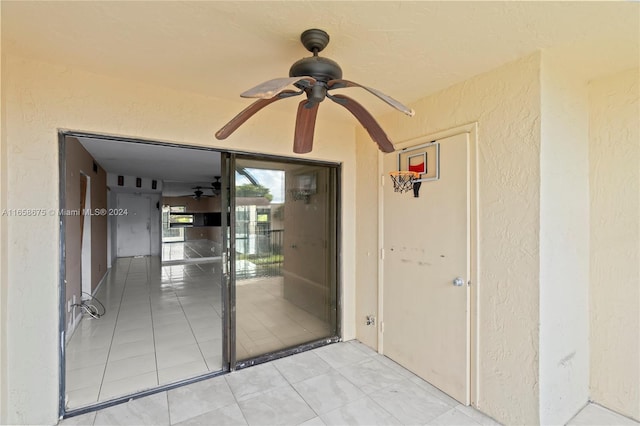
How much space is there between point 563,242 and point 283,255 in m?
2.27

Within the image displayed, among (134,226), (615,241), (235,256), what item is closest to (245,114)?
(235,256)

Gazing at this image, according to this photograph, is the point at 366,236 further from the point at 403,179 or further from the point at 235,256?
the point at 235,256

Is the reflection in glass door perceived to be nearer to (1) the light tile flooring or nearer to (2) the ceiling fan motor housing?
(1) the light tile flooring

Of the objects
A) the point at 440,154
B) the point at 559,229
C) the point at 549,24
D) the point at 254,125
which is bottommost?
Result: the point at 559,229

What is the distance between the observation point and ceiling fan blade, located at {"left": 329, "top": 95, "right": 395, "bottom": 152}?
1.50m

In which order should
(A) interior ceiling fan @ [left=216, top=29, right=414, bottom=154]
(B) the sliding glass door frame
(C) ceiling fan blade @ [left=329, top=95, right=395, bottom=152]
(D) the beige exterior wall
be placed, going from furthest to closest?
(B) the sliding glass door frame
(D) the beige exterior wall
(C) ceiling fan blade @ [left=329, top=95, right=395, bottom=152]
(A) interior ceiling fan @ [left=216, top=29, right=414, bottom=154]

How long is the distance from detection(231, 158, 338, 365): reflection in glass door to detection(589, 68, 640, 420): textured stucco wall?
215 cm

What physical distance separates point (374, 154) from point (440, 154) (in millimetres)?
781

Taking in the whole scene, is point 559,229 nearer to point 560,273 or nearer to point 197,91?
point 560,273

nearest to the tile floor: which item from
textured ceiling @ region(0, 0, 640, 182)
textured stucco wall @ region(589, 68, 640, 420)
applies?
textured ceiling @ region(0, 0, 640, 182)

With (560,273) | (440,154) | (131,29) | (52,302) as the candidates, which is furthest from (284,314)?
(131,29)

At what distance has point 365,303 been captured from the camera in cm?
314

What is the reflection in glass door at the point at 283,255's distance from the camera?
9.05 ft

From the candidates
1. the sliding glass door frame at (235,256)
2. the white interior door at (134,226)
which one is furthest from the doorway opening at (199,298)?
the white interior door at (134,226)
